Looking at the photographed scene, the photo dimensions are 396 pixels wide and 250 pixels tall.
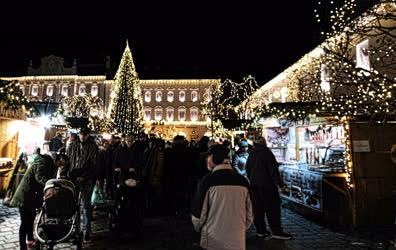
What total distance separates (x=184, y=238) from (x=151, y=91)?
57228mm

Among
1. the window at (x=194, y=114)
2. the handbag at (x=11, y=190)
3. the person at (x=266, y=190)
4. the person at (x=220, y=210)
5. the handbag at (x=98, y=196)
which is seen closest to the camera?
the person at (x=220, y=210)

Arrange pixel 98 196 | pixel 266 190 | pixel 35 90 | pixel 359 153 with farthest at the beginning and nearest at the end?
pixel 35 90 → pixel 98 196 → pixel 359 153 → pixel 266 190

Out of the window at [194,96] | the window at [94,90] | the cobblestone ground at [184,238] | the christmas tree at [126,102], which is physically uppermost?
the window at [94,90]

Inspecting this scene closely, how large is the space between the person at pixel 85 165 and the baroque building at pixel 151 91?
169 ft

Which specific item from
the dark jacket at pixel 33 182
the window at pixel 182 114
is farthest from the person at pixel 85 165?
the window at pixel 182 114

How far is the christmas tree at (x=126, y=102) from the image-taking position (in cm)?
3114

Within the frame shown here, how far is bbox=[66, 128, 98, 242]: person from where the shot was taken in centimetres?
653

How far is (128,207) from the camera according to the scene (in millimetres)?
6676

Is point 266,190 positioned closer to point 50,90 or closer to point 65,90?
point 65,90

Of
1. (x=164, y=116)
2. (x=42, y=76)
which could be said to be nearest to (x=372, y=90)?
(x=164, y=116)

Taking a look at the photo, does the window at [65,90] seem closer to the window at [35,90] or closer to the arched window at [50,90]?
the arched window at [50,90]

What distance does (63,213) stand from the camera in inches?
210

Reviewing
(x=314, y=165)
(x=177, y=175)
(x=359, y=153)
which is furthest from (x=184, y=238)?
(x=314, y=165)

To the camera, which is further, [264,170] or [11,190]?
[264,170]
